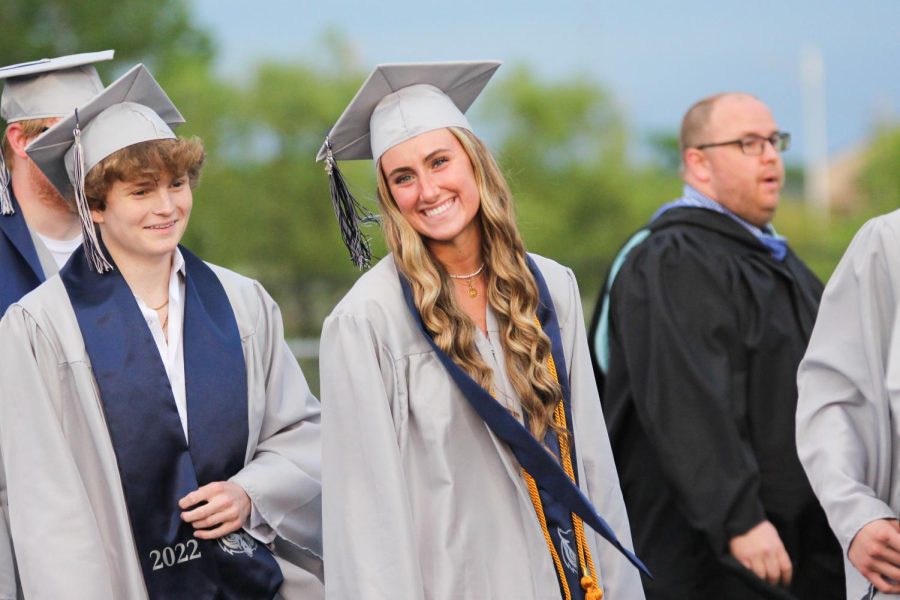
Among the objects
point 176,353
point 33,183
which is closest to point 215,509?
point 176,353

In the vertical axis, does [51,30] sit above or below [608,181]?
above

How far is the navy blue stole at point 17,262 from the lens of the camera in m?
4.25

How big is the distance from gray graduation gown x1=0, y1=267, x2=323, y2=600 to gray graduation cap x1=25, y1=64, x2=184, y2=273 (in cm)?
26

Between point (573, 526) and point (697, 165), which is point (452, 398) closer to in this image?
point (573, 526)

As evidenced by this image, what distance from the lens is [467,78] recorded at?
3.89 m

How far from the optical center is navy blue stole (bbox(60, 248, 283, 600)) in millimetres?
3725

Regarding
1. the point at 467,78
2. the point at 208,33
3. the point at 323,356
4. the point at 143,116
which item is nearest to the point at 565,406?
the point at 323,356

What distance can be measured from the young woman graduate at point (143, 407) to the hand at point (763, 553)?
1.54 metres

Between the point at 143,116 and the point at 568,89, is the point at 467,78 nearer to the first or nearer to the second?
the point at 143,116

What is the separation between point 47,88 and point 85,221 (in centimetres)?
92

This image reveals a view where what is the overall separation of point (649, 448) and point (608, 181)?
3010 cm

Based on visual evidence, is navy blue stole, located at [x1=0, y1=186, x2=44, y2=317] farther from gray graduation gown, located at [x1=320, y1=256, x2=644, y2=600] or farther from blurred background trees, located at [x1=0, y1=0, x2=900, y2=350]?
blurred background trees, located at [x1=0, y1=0, x2=900, y2=350]

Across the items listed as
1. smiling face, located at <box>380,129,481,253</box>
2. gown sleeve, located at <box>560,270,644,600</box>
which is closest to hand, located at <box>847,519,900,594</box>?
gown sleeve, located at <box>560,270,644,600</box>

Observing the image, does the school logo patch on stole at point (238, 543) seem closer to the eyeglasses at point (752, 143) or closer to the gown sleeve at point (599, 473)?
the gown sleeve at point (599, 473)
